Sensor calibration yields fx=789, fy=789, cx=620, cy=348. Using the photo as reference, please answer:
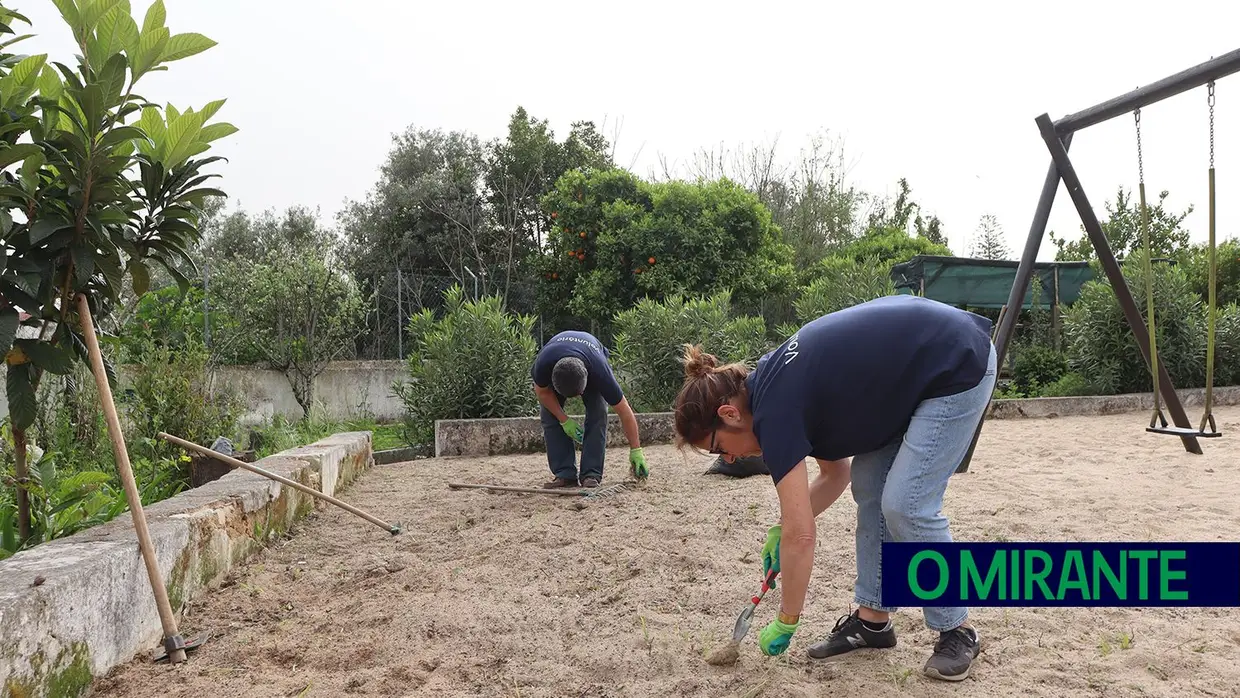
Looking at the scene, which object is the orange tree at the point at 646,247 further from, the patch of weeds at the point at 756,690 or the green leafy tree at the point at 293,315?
the patch of weeds at the point at 756,690

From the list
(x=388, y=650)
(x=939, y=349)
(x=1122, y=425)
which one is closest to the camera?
(x=939, y=349)

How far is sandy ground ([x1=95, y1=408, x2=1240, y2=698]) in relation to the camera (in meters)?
2.17

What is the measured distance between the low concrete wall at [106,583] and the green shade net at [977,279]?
9476mm

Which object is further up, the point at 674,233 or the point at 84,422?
the point at 674,233

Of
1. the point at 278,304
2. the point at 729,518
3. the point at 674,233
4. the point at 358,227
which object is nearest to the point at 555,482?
the point at 729,518

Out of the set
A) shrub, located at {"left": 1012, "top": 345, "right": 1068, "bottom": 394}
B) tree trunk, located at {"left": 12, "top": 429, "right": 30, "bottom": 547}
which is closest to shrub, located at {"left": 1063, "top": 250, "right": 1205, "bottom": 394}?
shrub, located at {"left": 1012, "top": 345, "right": 1068, "bottom": 394}

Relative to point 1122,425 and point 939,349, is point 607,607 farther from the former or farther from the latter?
point 1122,425

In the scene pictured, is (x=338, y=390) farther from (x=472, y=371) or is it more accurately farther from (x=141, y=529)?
(x=141, y=529)

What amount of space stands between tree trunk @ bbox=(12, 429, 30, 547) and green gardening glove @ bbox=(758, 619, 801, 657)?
2334 mm

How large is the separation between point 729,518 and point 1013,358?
8.59m

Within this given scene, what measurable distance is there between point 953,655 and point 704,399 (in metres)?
0.96

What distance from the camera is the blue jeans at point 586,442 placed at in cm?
520

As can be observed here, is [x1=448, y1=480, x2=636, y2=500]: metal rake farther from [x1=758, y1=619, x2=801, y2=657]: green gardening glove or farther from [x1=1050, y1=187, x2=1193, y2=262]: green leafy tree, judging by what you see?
[x1=1050, y1=187, x2=1193, y2=262]: green leafy tree

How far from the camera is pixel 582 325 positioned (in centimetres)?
1179
